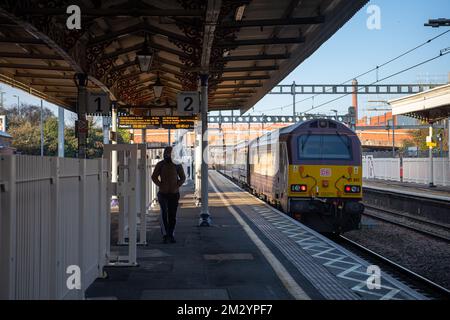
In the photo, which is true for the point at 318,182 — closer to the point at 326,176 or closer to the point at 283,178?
the point at 326,176

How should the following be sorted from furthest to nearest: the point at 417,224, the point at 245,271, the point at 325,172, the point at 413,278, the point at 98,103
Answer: the point at 417,224 → the point at 325,172 → the point at 98,103 → the point at 413,278 → the point at 245,271

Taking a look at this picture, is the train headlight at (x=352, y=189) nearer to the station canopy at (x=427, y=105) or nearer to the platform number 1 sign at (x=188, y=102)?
the platform number 1 sign at (x=188, y=102)

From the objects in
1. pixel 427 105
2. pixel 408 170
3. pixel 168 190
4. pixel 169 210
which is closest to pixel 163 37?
pixel 168 190

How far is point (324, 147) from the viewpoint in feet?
54.9

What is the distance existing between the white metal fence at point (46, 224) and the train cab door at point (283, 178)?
897 cm

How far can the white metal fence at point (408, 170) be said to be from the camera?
39.5 m

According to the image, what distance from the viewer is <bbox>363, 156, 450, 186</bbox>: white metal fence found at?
39500 millimetres

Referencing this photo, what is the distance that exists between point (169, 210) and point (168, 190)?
39 centimetres

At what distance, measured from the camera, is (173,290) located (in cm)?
782

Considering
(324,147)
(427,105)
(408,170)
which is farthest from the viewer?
(408,170)

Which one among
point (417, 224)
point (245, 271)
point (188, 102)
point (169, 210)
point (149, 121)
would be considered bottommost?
point (417, 224)

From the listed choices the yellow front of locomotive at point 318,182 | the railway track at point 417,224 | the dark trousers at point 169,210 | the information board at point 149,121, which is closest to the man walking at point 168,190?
the dark trousers at point 169,210

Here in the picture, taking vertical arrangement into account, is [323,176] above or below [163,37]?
below

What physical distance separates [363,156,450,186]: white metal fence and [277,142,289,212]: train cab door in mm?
23451
